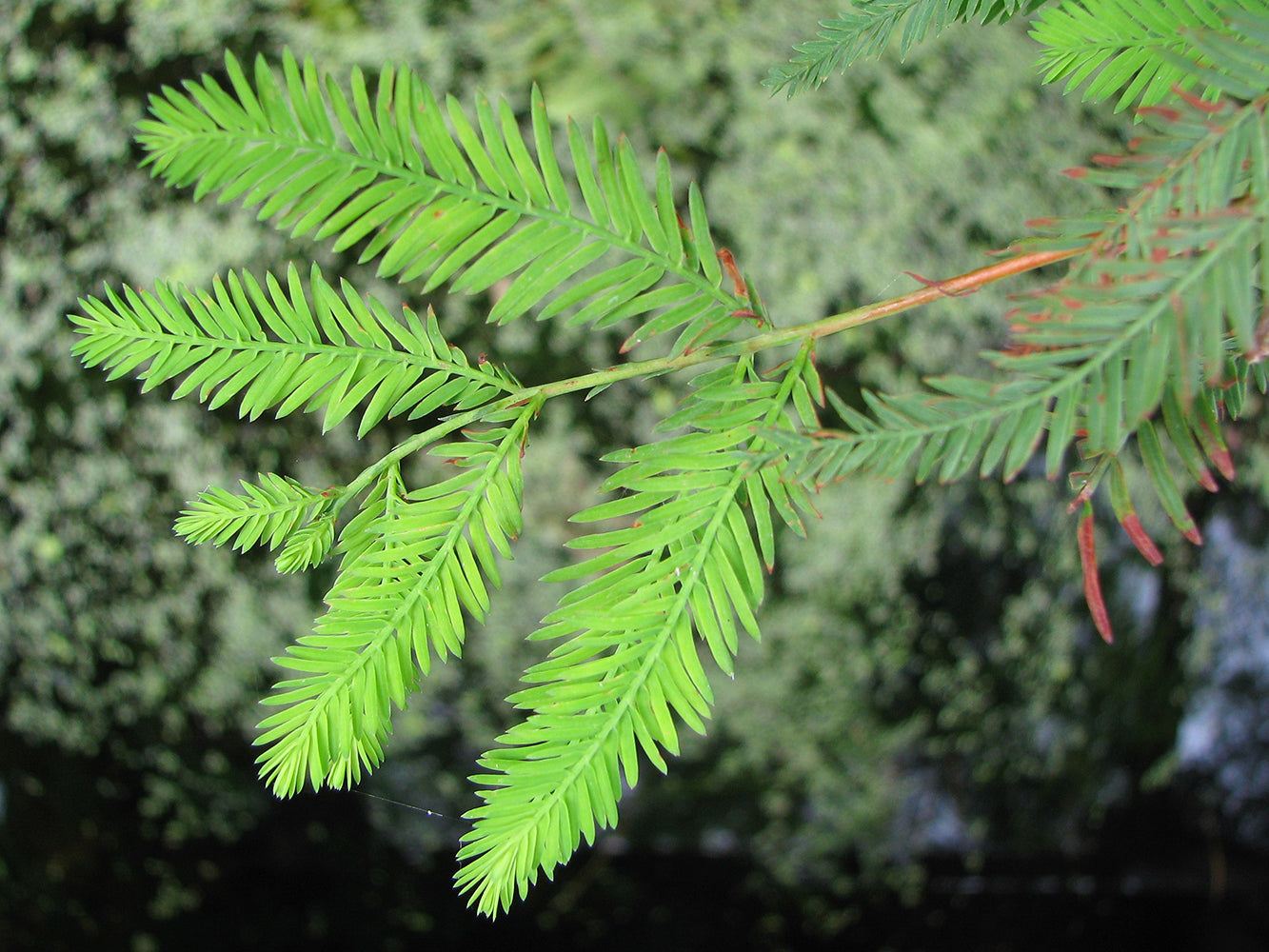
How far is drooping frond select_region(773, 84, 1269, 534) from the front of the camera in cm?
22

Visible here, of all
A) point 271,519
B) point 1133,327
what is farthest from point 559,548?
point 1133,327

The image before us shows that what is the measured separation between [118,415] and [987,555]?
113cm

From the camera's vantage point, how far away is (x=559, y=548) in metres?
1.02

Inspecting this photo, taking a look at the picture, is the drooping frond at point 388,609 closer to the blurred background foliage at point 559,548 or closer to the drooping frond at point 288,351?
the drooping frond at point 288,351

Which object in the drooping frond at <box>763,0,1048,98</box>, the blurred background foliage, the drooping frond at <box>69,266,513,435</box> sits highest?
the drooping frond at <box>763,0,1048,98</box>

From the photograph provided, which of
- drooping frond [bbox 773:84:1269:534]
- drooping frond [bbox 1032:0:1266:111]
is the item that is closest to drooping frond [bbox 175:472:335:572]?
drooping frond [bbox 773:84:1269:534]

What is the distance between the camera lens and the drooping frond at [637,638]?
0.31 meters

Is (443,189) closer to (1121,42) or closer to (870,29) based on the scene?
(870,29)

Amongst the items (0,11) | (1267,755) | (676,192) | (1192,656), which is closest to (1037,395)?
(676,192)

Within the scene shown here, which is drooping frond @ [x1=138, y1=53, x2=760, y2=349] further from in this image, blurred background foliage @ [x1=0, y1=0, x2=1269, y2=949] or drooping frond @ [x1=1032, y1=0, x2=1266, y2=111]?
blurred background foliage @ [x1=0, y1=0, x2=1269, y2=949]

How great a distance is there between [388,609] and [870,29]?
0.32 m

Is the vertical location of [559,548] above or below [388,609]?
below

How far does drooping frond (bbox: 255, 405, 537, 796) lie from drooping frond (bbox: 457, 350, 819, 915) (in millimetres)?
44

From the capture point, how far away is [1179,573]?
1277 mm
